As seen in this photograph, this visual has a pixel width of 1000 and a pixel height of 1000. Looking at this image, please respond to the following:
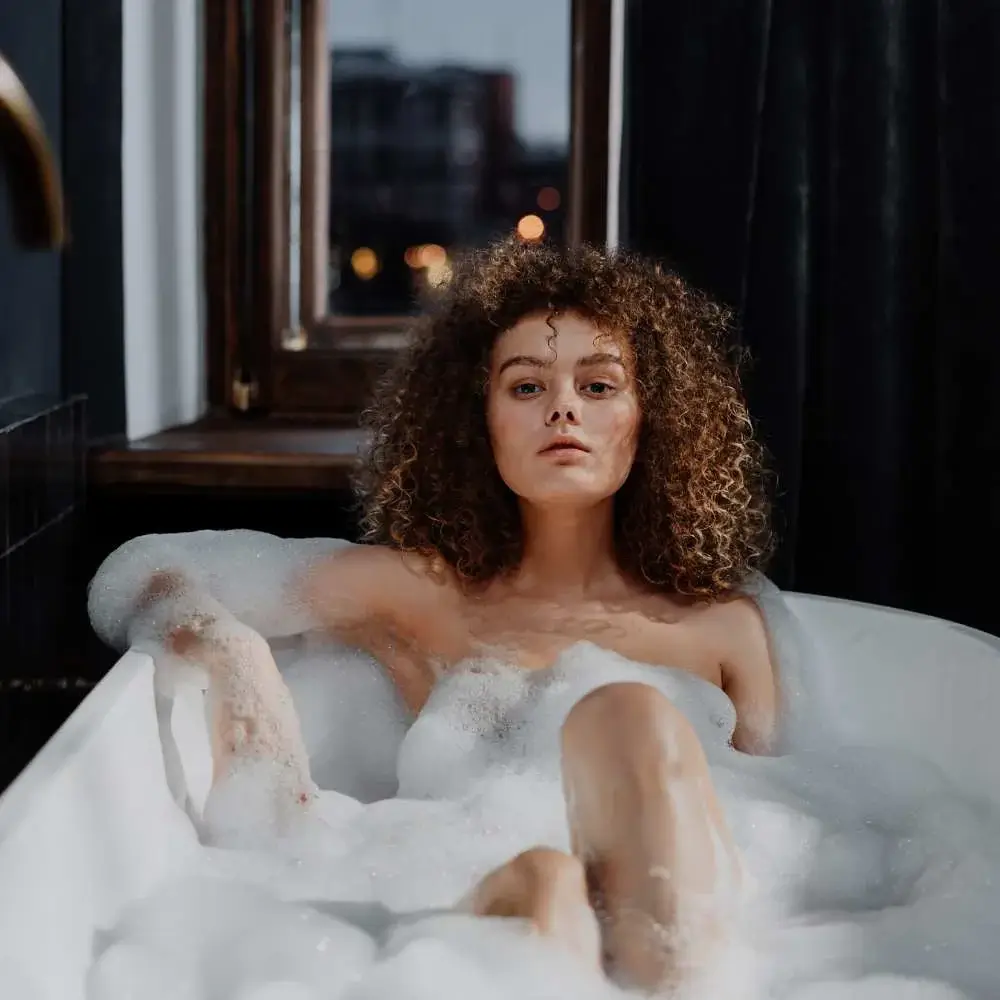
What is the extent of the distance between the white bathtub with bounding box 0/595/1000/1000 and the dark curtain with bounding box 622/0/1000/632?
0.99ft

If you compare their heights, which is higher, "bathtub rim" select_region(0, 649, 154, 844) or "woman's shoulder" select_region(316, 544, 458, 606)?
"woman's shoulder" select_region(316, 544, 458, 606)

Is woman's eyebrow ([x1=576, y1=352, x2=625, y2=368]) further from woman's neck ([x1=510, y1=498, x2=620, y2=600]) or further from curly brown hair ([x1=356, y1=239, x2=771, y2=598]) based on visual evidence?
woman's neck ([x1=510, y1=498, x2=620, y2=600])

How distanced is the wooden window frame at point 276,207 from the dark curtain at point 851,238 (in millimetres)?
280

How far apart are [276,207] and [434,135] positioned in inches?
11.8

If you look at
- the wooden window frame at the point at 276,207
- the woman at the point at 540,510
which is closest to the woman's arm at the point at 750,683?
the woman at the point at 540,510

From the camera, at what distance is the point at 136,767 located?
4.20 ft

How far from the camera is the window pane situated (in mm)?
2186

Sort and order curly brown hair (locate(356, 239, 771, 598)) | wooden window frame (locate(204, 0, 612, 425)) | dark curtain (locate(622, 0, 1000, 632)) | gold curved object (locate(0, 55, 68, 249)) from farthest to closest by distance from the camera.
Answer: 1. wooden window frame (locate(204, 0, 612, 425))
2. dark curtain (locate(622, 0, 1000, 632))
3. curly brown hair (locate(356, 239, 771, 598))
4. gold curved object (locate(0, 55, 68, 249))

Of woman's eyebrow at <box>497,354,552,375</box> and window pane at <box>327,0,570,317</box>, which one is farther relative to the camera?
window pane at <box>327,0,570,317</box>

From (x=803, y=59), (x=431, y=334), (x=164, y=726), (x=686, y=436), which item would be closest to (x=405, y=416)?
(x=431, y=334)

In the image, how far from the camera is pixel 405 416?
161 centimetres

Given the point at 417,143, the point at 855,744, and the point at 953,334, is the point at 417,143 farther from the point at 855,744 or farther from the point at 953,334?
the point at 855,744

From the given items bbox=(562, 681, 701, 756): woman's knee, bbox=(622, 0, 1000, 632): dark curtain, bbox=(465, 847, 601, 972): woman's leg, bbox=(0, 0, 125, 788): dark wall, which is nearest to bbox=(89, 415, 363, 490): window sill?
bbox=(0, 0, 125, 788): dark wall

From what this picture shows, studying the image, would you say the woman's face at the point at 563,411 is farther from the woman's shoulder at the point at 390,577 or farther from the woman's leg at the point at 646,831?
the woman's leg at the point at 646,831
